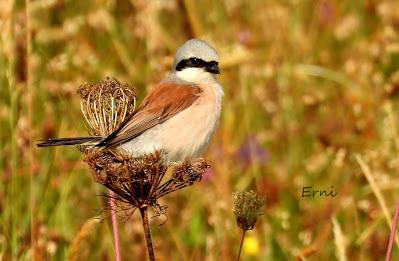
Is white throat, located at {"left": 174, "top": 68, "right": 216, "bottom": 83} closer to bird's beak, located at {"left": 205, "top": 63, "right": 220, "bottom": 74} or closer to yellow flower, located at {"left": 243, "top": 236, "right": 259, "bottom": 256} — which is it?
bird's beak, located at {"left": 205, "top": 63, "right": 220, "bottom": 74}

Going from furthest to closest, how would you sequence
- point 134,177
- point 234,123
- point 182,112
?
point 234,123 → point 182,112 → point 134,177

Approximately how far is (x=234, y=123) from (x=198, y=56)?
6.16ft

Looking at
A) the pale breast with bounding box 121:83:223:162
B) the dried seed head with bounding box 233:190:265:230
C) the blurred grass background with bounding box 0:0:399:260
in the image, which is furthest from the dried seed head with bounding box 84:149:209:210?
the pale breast with bounding box 121:83:223:162

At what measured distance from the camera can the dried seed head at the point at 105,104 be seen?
261 cm

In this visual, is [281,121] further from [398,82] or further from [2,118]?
[2,118]

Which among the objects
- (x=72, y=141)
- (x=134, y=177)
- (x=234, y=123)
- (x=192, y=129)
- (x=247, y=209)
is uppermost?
(x=234, y=123)

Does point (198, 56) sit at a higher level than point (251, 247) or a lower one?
higher

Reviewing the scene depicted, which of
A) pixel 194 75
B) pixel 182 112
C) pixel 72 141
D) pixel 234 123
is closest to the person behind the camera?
pixel 72 141

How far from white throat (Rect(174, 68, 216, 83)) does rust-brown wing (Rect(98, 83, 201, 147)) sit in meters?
0.05

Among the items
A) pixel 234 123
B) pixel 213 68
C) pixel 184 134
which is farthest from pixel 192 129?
pixel 234 123

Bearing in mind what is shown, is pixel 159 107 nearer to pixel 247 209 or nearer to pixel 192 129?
pixel 192 129

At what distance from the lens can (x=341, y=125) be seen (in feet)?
16.1

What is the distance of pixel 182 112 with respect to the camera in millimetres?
3480

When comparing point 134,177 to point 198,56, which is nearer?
point 134,177
